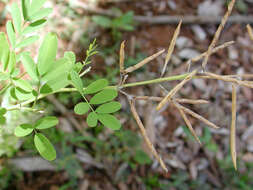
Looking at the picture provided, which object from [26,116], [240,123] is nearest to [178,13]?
[240,123]

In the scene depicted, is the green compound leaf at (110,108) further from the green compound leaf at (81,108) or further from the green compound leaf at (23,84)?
the green compound leaf at (23,84)

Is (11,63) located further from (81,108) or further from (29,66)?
(81,108)

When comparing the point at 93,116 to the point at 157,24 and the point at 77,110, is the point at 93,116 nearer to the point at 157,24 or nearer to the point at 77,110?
the point at 77,110

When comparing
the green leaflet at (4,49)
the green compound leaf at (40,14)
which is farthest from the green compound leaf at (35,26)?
the green leaflet at (4,49)

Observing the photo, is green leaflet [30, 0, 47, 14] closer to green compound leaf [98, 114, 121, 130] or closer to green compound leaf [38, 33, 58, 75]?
green compound leaf [38, 33, 58, 75]

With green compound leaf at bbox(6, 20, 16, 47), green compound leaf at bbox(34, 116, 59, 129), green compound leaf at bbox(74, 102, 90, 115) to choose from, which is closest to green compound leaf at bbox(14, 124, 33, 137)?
green compound leaf at bbox(34, 116, 59, 129)

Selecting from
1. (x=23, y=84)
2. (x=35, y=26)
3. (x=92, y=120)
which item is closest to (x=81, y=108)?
(x=92, y=120)
